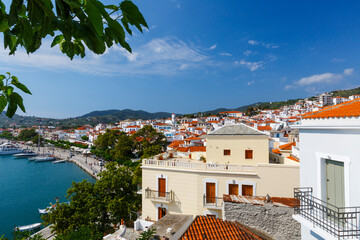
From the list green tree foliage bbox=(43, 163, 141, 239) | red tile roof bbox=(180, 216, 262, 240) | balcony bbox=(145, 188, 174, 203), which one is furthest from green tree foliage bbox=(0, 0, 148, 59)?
green tree foliage bbox=(43, 163, 141, 239)

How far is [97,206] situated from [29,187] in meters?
29.9

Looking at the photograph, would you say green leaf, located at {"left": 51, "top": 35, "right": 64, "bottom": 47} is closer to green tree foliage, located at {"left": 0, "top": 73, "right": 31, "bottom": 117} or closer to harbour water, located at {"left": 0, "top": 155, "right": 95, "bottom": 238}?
green tree foliage, located at {"left": 0, "top": 73, "right": 31, "bottom": 117}

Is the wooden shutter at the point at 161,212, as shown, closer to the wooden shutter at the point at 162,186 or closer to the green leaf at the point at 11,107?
the wooden shutter at the point at 162,186

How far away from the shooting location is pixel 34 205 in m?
26.3

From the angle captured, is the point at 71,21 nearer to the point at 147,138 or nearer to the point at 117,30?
the point at 117,30

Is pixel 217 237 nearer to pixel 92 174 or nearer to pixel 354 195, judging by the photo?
pixel 354 195

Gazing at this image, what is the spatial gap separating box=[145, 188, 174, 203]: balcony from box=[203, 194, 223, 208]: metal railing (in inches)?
76.7

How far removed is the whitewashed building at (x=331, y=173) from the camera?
3.27 m

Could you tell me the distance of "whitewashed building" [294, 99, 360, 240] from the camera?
3.27m

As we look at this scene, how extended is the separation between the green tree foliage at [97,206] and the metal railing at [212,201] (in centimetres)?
576

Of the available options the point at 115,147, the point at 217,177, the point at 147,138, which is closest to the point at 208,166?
the point at 217,177

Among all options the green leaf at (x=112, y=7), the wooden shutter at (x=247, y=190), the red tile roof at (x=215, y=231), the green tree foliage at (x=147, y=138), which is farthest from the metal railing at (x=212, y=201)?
the green tree foliage at (x=147, y=138)

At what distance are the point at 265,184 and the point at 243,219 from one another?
12.9 ft

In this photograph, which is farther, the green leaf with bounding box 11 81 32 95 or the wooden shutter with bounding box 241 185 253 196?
the wooden shutter with bounding box 241 185 253 196
